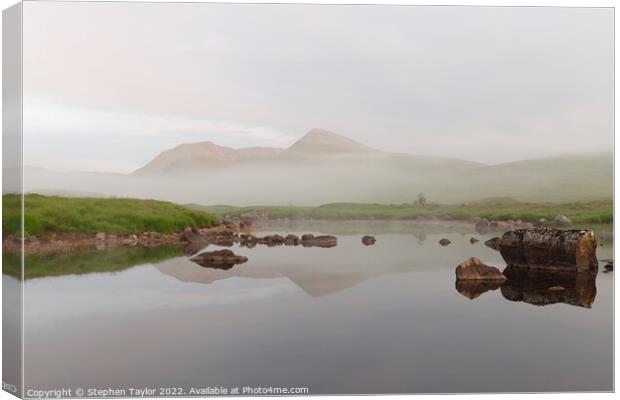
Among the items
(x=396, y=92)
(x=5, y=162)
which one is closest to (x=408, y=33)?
(x=396, y=92)

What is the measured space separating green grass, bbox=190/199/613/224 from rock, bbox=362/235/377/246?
1.06 ft

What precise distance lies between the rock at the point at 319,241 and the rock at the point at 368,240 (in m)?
0.49

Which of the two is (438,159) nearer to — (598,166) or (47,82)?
(598,166)

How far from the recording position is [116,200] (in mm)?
9414

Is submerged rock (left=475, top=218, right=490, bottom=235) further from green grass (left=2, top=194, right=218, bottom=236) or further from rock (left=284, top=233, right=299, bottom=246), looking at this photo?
green grass (left=2, top=194, right=218, bottom=236)

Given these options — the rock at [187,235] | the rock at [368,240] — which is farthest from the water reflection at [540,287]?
the rock at [187,235]

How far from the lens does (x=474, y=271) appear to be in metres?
10.1

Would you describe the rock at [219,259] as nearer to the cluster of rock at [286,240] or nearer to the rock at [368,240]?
the cluster of rock at [286,240]

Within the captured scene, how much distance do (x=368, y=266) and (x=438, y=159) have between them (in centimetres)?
206

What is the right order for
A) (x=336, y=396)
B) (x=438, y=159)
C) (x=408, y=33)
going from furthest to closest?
(x=438, y=159)
(x=408, y=33)
(x=336, y=396)

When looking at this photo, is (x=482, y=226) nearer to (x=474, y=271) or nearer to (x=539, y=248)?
(x=474, y=271)

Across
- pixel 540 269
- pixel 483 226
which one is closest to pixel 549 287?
pixel 540 269

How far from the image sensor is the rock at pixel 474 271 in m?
10.1

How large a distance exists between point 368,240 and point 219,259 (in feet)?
7.98
